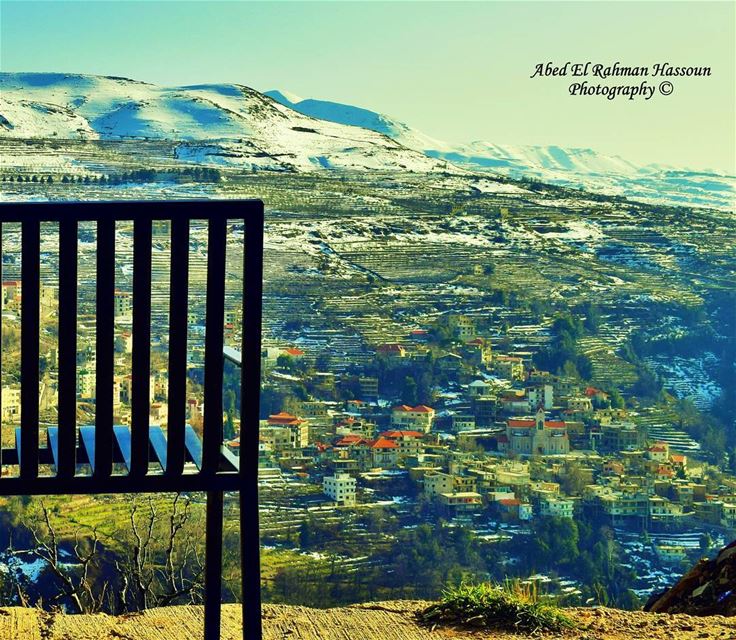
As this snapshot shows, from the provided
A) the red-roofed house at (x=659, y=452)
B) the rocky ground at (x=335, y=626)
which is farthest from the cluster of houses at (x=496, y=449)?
the rocky ground at (x=335, y=626)

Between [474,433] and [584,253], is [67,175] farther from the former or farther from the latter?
[584,253]

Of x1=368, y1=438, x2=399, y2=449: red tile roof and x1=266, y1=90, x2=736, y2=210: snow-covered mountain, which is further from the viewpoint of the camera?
x1=266, y1=90, x2=736, y2=210: snow-covered mountain

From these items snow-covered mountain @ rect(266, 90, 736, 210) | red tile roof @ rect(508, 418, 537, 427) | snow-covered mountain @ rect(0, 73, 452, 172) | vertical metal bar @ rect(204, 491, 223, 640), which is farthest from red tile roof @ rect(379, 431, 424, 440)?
vertical metal bar @ rect(204, 491, 223, 640)

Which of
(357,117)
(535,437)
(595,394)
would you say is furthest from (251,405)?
(357,117)

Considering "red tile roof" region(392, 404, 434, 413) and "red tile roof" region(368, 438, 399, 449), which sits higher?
"red tile roof" region(392, 404, 434, 413)

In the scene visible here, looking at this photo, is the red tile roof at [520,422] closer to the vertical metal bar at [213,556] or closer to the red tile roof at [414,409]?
the red tile roof at [414,409]

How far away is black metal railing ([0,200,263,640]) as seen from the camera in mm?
1549

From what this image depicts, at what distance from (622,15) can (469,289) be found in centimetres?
971

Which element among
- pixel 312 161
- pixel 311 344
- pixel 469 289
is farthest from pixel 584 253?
pixel 311 344

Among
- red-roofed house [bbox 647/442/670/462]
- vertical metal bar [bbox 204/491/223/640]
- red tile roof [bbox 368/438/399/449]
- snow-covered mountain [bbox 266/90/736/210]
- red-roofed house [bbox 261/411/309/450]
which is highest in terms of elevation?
snow-covered mountain [bbox 266/90/736/210]

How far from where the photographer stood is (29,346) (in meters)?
1.54

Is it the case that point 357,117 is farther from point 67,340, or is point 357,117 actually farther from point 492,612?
point 67,340

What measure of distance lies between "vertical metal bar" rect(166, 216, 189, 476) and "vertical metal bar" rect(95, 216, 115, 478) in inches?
3.5

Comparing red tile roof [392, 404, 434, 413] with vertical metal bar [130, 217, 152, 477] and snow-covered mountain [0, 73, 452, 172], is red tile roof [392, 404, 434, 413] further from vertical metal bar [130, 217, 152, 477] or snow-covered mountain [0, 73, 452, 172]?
vertical metal bar [130, 217, 152, 477]
